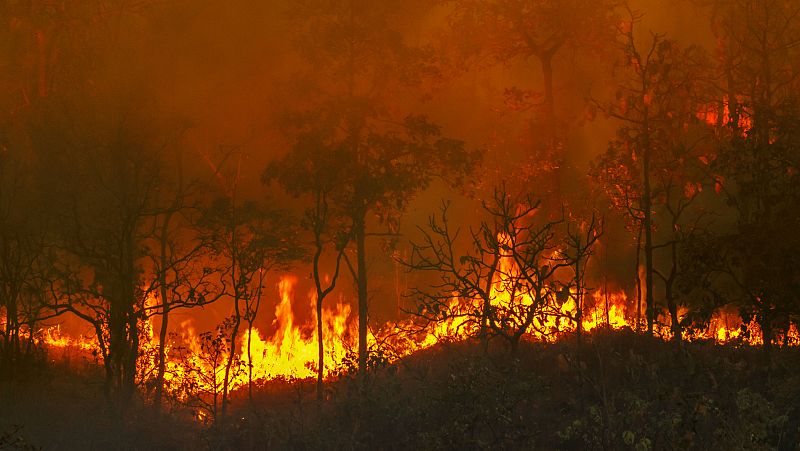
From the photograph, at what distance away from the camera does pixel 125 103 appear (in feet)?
74.2

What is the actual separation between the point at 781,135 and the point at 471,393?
6385 millimetres

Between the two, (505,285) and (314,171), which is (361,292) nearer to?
(314,171)

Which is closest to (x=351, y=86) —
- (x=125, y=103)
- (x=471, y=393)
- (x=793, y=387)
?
(x=125, y=103)

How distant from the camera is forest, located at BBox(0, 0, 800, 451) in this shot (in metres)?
14.4

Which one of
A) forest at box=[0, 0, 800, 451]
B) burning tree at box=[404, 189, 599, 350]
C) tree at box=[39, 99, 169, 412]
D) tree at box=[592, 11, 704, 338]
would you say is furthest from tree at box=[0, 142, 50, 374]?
tree at box=[592, 11, 704, 338]

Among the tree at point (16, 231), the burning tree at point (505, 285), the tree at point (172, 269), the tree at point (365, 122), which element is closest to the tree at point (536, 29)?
the tree at point (365, 122)

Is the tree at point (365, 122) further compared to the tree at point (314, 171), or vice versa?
the tree at point (365, 122)

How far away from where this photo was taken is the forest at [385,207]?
1439 centimetres

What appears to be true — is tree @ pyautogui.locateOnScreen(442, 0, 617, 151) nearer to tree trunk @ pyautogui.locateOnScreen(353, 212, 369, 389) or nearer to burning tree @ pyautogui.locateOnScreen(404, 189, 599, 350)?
Answer: burning tree @ pyautogui.locateOnScreen(404, 189, 599, 350)

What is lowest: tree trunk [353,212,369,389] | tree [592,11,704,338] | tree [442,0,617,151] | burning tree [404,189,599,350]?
burning tree [404,189,599,350]

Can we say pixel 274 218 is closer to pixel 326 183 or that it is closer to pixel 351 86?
pixel 326 183

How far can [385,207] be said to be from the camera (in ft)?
84.1

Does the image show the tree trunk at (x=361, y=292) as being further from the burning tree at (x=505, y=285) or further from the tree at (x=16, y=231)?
the tree at (x=16, y=231)

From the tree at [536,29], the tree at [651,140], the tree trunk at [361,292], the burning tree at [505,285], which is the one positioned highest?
the tree at [536,29]
